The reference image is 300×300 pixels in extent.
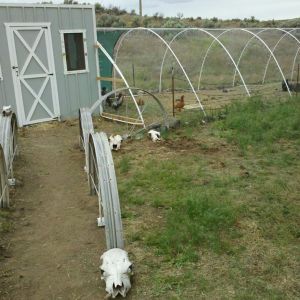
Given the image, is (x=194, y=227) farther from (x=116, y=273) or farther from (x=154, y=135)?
(x=154, y=135)

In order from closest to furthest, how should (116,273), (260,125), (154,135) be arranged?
(116,273)
(154,135)
(260,125)

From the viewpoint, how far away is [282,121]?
30.7 ft

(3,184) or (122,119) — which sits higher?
(3,184)

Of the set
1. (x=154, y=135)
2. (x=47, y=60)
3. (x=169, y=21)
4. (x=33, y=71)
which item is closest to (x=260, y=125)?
(x=154, y=135)

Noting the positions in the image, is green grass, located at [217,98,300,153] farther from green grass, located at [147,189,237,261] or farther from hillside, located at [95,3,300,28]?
hillside, located at [95,3,300,28]

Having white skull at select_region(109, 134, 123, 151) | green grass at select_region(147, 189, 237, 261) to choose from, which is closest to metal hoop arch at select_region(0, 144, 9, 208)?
green grass at select_region(147, 189, 237, 261)

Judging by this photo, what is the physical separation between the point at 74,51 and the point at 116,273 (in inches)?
337

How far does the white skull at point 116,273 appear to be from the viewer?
11.5 feet

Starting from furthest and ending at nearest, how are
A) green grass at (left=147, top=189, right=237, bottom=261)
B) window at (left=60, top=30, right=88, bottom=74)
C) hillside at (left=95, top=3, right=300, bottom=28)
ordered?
hillside at (left=95, top=3, right=300, bottom=28) < window at (left=60, top=30, right=88, bottom=74) < green grass at (left=147, top=189, right=237, bottom=261)

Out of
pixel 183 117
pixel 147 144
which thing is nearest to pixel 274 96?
pixel 183 117

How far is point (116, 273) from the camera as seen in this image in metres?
3.56

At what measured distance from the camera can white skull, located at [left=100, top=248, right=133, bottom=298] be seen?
350 cm

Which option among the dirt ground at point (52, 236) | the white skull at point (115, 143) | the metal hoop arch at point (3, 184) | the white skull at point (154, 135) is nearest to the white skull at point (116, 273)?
the dirt ground at point (52, 236)

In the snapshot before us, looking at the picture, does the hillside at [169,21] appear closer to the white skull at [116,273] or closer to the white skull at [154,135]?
the white skull at [154,135]
